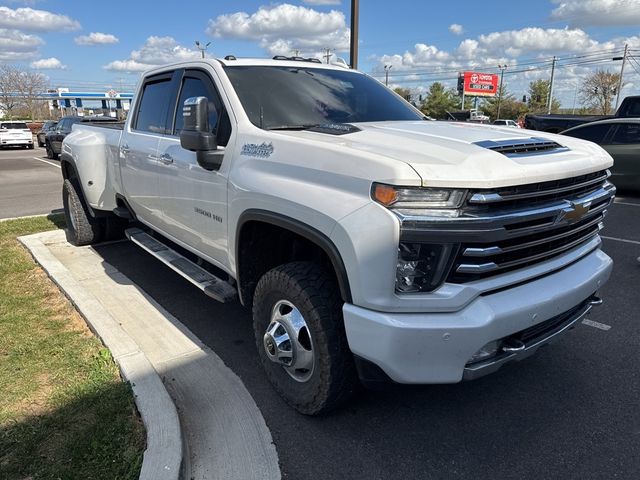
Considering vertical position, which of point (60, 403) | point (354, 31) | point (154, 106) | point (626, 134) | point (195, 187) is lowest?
point (60, 403)

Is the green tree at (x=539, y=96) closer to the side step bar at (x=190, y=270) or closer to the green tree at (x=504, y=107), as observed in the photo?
the green tree at (x=504, y=107)

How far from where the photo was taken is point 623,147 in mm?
10180

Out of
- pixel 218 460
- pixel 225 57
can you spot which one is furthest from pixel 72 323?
pixel 225 57

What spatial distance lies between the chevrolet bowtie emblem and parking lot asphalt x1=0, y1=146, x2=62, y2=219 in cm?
952

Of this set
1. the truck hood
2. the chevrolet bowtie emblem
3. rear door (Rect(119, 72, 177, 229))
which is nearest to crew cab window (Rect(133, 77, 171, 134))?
rear door (Rect(119, 72, 177, 229))

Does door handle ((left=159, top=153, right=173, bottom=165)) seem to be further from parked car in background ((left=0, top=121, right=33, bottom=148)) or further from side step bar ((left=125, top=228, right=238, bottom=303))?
parked car in background ((left=0, top=121, right=33, bottom=148))

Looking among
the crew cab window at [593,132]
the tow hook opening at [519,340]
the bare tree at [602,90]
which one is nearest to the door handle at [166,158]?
the tow hook opening at [519,340]

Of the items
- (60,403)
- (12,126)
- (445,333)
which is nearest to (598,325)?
(445,333)

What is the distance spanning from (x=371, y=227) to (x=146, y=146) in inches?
116

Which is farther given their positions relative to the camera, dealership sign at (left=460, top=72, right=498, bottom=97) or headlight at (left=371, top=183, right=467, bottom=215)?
dealership sign at (left=460, top=72, right=498, bottom=97)

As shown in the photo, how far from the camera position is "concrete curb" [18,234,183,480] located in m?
2.46

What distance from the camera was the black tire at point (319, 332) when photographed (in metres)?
2.60

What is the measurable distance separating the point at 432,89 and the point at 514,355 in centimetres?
9117

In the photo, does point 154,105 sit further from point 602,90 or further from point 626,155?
point 602,90
